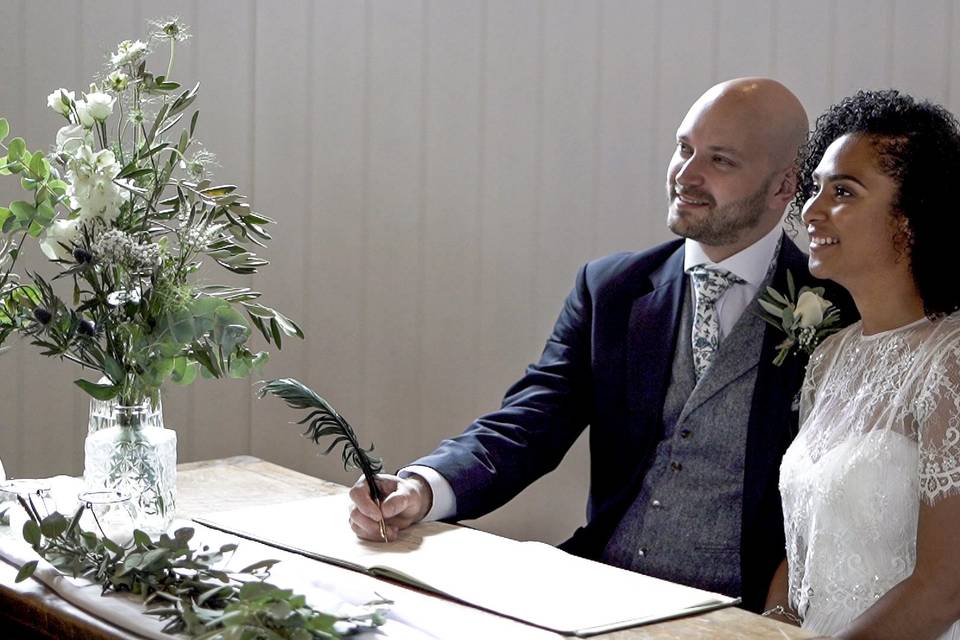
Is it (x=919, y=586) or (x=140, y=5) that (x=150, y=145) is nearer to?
(x=919, y=586)

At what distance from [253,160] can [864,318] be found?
7.20 feet

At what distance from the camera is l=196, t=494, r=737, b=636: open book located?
5.39 ft

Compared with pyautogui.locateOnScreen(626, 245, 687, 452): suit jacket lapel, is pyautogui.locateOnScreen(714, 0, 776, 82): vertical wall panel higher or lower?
higher

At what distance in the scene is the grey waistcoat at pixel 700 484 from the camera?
250 centimetres

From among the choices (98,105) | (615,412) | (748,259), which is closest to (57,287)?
(615,412)

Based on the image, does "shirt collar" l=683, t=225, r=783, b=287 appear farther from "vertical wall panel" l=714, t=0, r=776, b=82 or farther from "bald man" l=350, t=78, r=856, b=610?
"vertical wall panel" l=714, t=0, r=776, b=82

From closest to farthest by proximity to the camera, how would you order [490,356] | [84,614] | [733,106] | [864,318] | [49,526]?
[84,614] → [49,526] → [864,318] → [733,106] → [490,356]

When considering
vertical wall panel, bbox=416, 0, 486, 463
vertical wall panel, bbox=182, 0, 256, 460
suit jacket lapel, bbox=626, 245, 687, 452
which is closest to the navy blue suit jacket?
suit jacket lapel, bbox=626, 245, 687, 452

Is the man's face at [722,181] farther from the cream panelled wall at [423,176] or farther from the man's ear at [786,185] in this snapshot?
the cream panelled wall at [423,176]

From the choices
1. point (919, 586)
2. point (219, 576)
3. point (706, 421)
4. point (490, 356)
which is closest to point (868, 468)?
point (919, 586)

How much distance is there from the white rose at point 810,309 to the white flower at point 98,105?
4.16ft

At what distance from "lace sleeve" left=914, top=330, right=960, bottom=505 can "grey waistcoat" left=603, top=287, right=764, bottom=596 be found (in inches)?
24.2

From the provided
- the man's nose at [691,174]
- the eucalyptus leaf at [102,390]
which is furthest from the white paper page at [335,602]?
the man's nose at [691,174]

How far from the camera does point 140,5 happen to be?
367 centimetres
